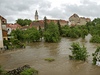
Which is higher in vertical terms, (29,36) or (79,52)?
(29,36)

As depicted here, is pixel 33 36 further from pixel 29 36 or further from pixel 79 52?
pixel 79 52

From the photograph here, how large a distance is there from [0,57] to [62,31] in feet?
117

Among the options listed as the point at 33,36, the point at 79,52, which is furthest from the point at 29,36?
the point at 79,52

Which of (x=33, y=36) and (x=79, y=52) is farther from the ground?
(x=33, y=36)

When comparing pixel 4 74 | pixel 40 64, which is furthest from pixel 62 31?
pixel 4 74

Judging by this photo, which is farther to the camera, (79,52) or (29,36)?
(29,36)

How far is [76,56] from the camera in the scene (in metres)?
23.4

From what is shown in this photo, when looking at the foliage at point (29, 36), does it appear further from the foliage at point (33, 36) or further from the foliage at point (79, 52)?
the foliage at point (79, 52)

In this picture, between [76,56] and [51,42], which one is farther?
[51,42]

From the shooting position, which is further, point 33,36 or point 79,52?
point 33,36

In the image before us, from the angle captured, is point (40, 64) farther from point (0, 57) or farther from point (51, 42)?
point (51, 42)

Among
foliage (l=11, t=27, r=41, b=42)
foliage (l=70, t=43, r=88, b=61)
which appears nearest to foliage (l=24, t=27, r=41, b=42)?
foliage (l=11, t=27, r=41, b=42)

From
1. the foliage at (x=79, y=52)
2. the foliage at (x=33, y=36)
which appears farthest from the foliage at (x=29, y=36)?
the foliage at (x=79, y=52)

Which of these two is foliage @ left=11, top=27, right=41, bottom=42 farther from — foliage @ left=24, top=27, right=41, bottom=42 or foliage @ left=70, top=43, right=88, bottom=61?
foliage @ left=70, top=43, right=88, bottom=61
